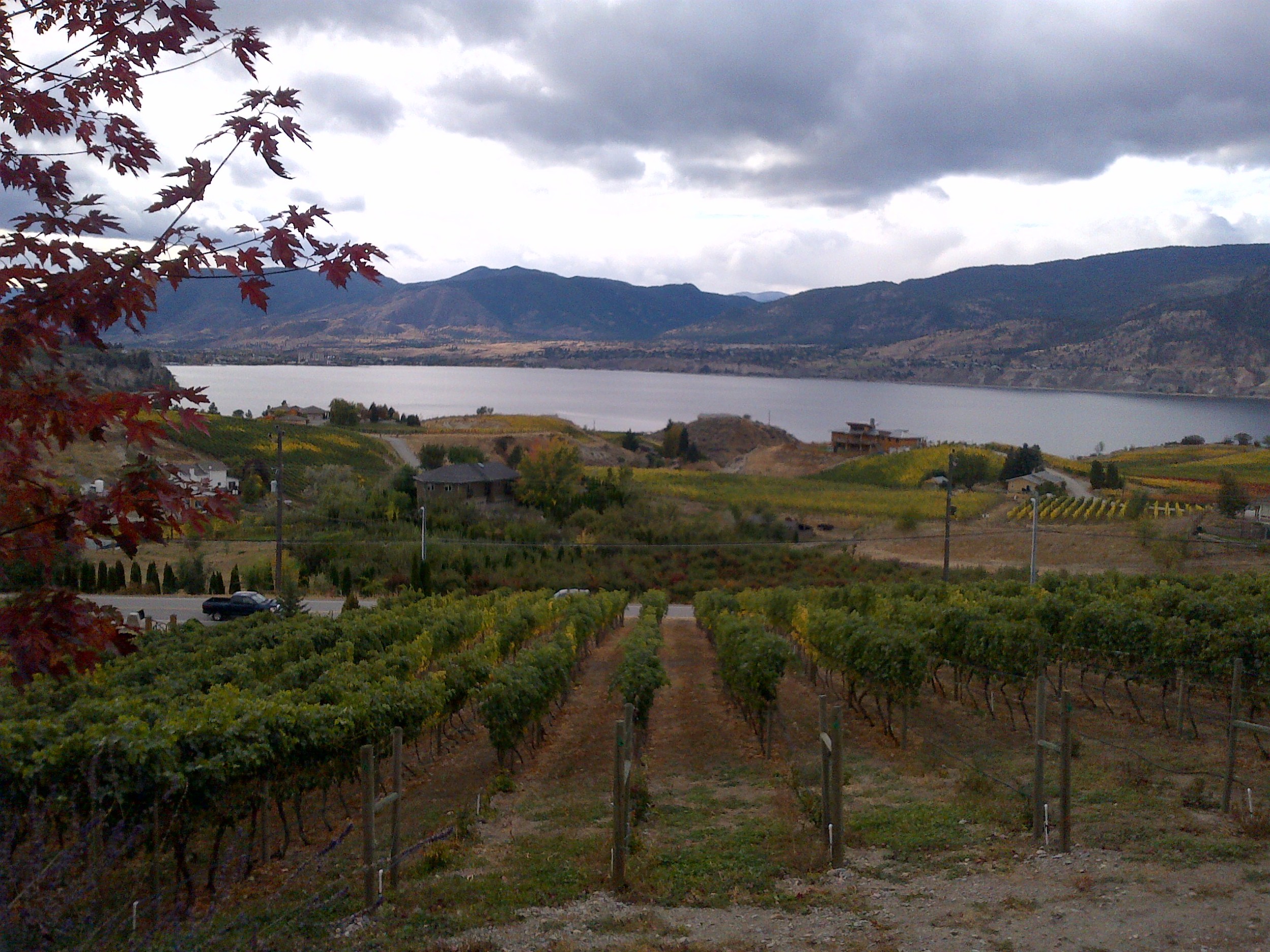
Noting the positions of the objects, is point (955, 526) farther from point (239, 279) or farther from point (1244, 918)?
point (239, 279)

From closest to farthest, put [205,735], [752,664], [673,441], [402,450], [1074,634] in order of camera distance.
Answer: [205,735] → [752,664] → [1074,634] → [402,450] → [673,441]

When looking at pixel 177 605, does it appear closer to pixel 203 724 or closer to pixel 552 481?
pixel 552 481

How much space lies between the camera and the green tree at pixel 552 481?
5725 centimetres

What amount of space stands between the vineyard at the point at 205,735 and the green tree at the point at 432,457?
5673 cm

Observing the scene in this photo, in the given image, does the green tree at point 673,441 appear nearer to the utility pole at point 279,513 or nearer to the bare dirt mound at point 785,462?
the bare dirt mound at point 785,462

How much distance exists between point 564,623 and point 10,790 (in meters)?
15.4

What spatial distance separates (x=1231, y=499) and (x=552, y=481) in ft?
127

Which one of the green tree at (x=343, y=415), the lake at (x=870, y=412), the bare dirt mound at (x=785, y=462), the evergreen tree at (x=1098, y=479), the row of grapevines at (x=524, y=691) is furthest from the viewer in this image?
the lake at (x=870, y=412)

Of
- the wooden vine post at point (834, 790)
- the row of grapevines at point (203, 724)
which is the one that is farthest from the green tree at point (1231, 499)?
the wooden vine post at point (834, 790)

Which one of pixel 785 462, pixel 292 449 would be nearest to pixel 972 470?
pixel 785 462

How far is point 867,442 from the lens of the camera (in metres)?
101

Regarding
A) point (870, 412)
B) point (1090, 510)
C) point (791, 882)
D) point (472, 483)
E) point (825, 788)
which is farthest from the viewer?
point (870, 412)

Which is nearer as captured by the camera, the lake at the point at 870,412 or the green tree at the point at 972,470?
the green tree at the point at 972,470

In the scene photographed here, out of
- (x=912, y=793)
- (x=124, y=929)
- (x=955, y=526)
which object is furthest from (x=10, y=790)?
(x=955, y=526)
